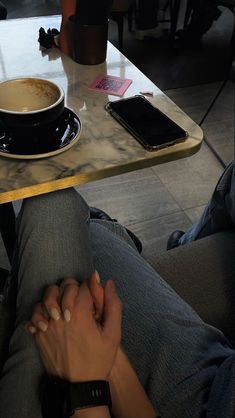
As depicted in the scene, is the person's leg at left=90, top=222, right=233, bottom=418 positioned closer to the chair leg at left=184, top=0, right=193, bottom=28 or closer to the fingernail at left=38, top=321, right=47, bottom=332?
the fingernail at left=38, top=321, right=47, bottom=332

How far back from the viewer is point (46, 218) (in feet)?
2.39

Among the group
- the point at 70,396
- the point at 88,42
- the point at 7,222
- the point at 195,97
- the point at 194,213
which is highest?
the point at 88,42

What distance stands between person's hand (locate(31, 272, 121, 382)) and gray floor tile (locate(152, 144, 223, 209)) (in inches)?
44.0

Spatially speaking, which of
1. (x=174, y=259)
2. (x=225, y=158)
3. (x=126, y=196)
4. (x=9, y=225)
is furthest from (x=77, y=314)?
(x=225, y=158)

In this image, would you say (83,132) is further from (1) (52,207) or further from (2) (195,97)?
(2) (195,97)

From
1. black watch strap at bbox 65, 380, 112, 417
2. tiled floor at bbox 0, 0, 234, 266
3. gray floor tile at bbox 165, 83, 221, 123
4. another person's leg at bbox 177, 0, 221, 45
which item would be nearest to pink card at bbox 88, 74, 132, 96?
black watch strap at bbox 65, 380, 112, 417

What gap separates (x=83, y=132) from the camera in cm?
72

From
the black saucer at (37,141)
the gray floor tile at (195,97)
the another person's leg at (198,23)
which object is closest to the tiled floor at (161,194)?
the gray floor tile at (195,97)

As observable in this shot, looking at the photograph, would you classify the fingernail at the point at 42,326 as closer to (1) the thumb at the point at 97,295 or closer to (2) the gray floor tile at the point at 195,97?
(1) the thumb at the point at 97,295

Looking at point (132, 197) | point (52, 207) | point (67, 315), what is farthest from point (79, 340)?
point (132, 197)

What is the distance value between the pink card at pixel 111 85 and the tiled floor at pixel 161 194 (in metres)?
0.77

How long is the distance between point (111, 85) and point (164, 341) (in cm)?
55

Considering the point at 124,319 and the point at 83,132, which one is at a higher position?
the point at 83,132

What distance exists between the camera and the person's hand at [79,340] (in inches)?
21.8
